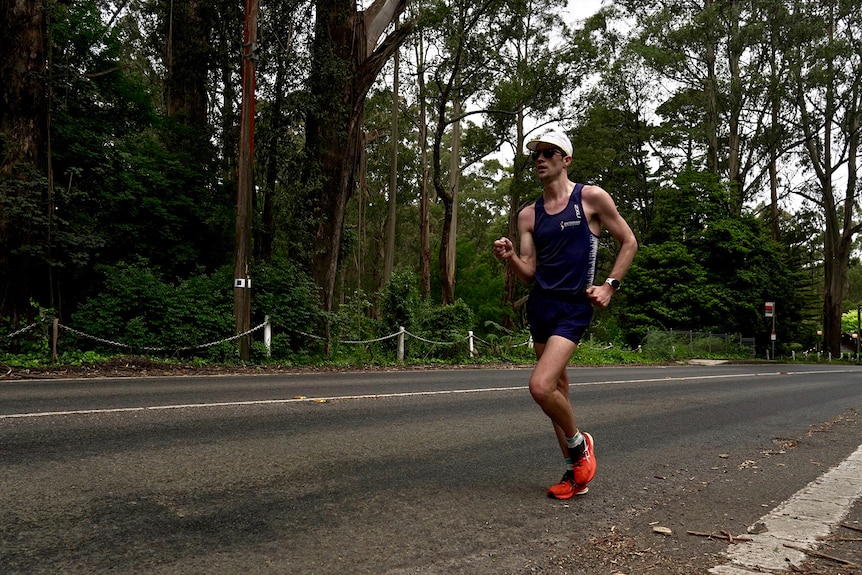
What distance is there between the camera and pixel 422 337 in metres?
17.7

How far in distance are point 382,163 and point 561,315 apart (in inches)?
1370

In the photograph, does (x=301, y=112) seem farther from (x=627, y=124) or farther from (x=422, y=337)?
(x=627, y=124)

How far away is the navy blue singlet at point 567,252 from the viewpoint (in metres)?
3.75

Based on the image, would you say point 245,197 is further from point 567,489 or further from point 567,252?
point 567,489

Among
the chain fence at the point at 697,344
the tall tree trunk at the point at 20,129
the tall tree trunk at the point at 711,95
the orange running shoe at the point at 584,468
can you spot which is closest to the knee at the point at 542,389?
the orange running shoe at the point at 584,468

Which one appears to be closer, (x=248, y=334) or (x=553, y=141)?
(x=553, y=141)

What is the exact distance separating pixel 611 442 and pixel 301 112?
12688mm

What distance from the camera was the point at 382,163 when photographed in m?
37.6

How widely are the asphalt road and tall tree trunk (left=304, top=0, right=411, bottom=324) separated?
967 centimetres

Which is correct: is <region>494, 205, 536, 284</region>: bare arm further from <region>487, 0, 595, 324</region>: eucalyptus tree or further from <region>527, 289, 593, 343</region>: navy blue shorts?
<region>487, 0, 595, 324</region>: eucalyptus tree

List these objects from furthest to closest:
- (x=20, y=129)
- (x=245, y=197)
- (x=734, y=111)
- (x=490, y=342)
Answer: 1. (x=734, y=111)
2. (x=490, y=342)
3. (x=245, y=197)
4. (x=20, y=129)

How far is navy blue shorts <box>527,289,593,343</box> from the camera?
12.3 feet

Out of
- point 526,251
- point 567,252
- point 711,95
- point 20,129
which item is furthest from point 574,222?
point 711,95

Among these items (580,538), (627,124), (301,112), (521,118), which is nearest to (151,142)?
(301,112)
